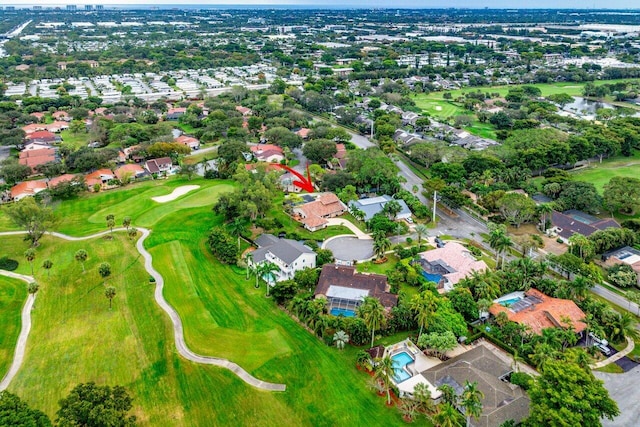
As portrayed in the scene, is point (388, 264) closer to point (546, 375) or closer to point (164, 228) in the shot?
point (546, 375)

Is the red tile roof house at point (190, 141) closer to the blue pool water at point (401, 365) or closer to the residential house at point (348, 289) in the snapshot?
the residential house at point (348, 289)

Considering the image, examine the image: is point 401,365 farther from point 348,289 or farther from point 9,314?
point 9,314

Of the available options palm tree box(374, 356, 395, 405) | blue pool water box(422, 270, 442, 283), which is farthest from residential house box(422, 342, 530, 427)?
blue pool water box(422, 270, 442, 283)

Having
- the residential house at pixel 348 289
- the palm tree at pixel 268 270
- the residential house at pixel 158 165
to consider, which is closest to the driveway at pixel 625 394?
the residential house at pixel 348 289

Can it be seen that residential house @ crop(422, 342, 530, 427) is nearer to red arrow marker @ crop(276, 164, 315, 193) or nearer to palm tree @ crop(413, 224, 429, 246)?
palm tree @ crop(413, 224, 429, 246)

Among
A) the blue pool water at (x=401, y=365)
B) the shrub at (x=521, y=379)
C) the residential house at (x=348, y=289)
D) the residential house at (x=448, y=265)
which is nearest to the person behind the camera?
the shrub at (x=521, y=379)

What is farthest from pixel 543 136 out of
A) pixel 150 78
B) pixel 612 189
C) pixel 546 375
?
pixel 150 78
